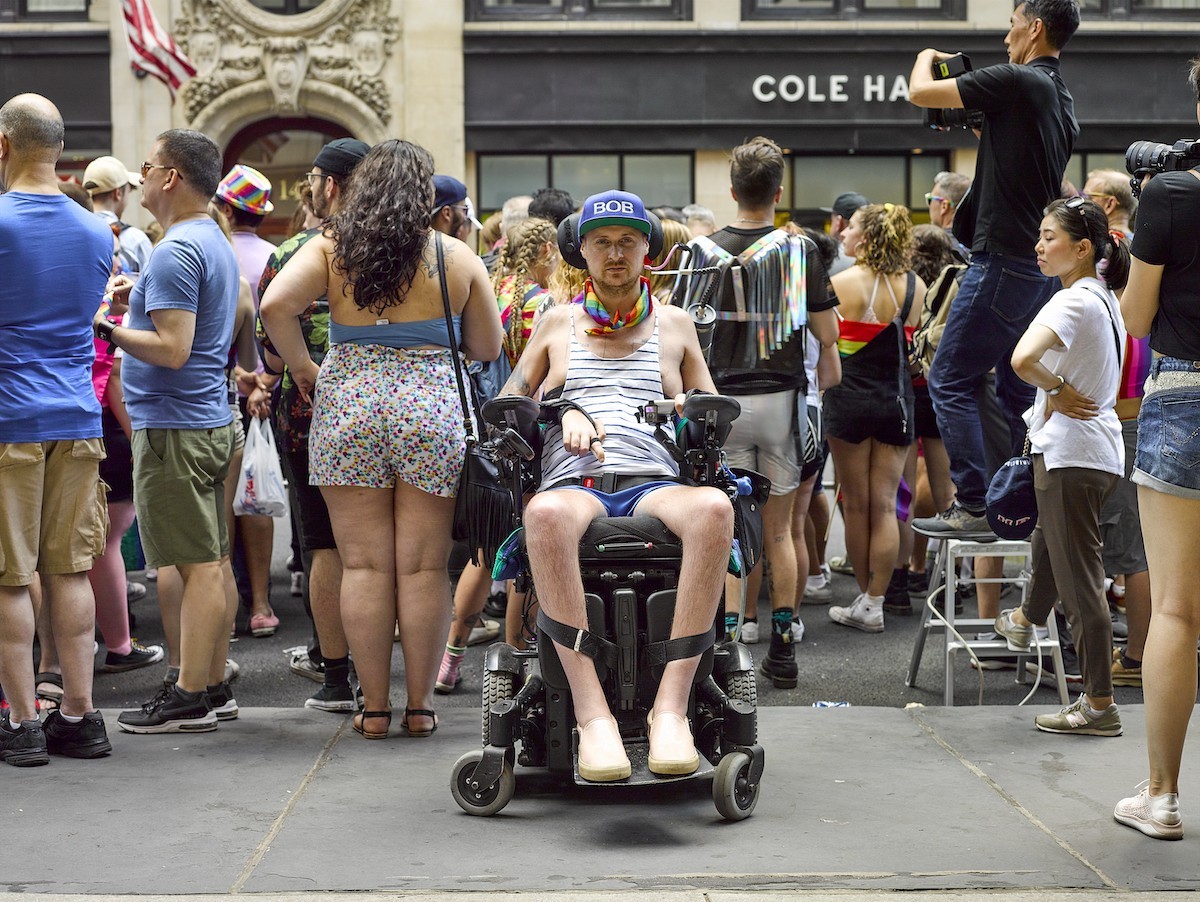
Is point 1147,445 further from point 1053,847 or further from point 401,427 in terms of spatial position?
point 401,427

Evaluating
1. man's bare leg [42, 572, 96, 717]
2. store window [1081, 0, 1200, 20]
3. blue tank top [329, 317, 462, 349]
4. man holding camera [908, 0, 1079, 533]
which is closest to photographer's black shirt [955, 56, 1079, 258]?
man holding camera [908, 0, 1079, 533]

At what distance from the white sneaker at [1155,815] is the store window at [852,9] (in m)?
15.6

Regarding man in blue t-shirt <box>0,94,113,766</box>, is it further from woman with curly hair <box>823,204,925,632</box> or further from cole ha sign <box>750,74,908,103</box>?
cole ha sign <box>750,74,908,103</box>

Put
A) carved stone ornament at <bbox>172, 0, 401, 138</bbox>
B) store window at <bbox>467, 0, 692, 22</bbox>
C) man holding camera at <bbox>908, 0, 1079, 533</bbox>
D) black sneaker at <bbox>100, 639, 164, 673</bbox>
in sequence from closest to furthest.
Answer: man holding camera at <bbox>908, 0, 1079, 533</bbox>, black sneaker at <bbox>100, 639, 164, 673</bbox>, carved stone ornament at <bbox>172, 0, 401, 138</bbox>, store window at <bbox>467, 0, 692, 22</bbox>

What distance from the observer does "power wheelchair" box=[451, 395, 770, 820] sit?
14.5 feet

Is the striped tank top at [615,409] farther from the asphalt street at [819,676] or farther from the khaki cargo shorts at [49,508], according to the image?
the asphalt street at [819,676]

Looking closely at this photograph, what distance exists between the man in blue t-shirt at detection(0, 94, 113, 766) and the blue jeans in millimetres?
3459

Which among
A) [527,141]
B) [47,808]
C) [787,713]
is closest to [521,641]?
[787,713]

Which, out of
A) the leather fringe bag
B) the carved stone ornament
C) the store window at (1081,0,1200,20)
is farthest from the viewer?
the store window at (1081,0,1200,20)

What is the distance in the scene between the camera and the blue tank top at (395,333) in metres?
5.32

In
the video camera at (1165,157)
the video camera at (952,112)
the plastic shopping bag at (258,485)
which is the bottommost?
the plastic shopping bag at (258,485)

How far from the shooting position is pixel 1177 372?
13.9 ft

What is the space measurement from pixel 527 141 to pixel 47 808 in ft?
48.8

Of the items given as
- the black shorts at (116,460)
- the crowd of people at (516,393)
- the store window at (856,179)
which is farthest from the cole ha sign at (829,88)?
the black shorts at (116,460)
